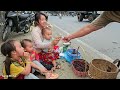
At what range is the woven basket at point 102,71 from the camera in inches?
103

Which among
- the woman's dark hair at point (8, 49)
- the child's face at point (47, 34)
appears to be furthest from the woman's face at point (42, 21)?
the woman's dark hair at point (8, 49)

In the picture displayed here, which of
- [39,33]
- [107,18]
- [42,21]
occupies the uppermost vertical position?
[107,18]

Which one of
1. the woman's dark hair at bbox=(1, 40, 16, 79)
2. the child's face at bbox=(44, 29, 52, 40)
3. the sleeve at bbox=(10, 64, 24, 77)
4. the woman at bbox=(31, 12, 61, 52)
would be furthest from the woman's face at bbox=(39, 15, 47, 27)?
the sleeve at bbox=(10, 64, 24, 77)

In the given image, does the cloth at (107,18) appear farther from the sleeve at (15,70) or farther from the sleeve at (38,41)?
the sleeve at (15,70)

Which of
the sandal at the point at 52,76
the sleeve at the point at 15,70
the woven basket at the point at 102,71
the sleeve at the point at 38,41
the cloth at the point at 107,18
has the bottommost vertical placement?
the sandal at the point at 52,76

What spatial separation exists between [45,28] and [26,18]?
3.12 metres

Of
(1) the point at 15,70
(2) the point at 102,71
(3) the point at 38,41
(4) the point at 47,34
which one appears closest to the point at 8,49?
(1) the point at 15,70

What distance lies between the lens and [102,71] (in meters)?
2.62

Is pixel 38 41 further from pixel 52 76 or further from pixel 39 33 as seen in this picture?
pixel 52 76

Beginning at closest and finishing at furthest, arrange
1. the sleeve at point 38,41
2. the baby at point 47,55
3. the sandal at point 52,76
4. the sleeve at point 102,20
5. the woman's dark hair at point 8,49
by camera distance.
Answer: the woman's dark hair at point 8,49 < the sleeve at point 102,20 < the sandal at point 52,76 < the sleeve at point 38,41 < the baby at point 47,55

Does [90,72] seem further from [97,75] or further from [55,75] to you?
[55,75]

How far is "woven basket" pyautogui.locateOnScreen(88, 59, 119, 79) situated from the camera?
8.60 feet

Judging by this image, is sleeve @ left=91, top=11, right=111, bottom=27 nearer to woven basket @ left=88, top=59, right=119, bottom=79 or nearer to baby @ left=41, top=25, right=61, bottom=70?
woven basket @ left=88, top=59, right=119, bottom=79

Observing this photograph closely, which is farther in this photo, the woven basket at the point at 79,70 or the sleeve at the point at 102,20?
the woven basket at the point at 79,70
